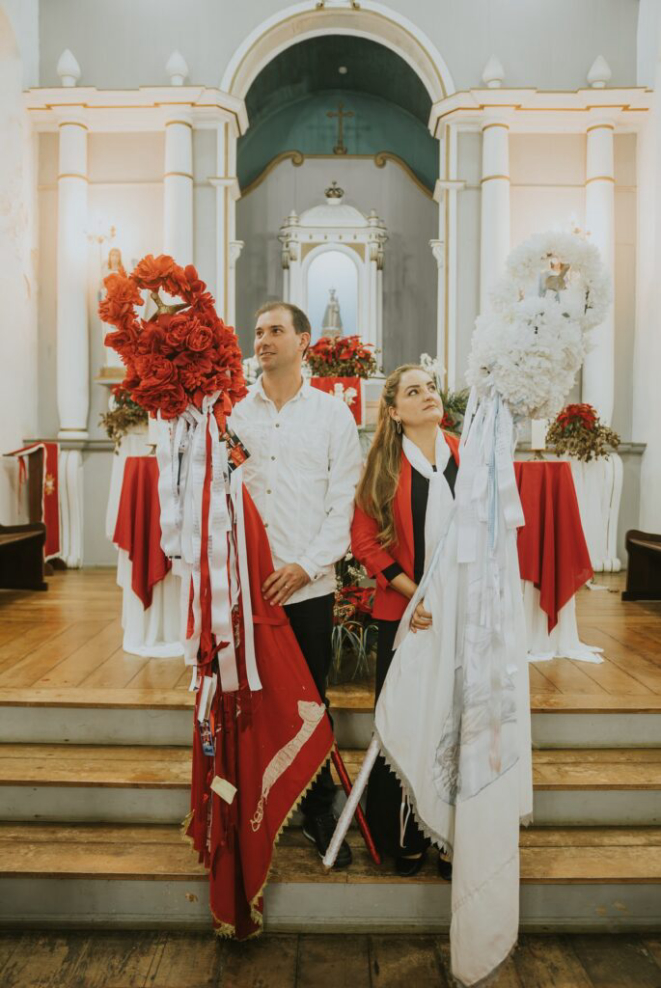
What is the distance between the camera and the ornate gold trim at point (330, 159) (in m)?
8.73

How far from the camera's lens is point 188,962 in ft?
7.05

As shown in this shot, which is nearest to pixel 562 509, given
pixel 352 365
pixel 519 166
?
pixel 352 365

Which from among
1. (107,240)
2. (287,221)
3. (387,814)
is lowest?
(387,814)

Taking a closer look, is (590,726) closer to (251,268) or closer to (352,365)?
(352,365)

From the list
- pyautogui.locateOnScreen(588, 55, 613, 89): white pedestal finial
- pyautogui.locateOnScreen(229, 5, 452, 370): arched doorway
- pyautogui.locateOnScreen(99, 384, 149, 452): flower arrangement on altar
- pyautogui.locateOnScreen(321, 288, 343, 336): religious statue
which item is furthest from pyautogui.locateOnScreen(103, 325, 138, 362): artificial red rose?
pyautogui.locateOnScreen(229, 5, 452, 370): arched doorway

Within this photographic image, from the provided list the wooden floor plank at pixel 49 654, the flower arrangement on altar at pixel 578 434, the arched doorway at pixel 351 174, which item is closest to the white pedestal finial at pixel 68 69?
the arched doorway at pixel 351 174

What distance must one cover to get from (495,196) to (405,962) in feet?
19.7

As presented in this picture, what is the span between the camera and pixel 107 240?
22.1ft

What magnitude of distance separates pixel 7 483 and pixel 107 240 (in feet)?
7.51

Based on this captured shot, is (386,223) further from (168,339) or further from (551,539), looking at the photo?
(168,339)

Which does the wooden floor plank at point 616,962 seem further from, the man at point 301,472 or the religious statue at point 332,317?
the religious statue at point 332,317

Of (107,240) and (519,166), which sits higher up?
(519,166)

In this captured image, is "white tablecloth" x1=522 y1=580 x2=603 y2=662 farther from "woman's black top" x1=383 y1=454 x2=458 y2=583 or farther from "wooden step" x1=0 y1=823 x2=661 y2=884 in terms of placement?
"woman's black top" x1=383 y1=454 x2=458 y2=583

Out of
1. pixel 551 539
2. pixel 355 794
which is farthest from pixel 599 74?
pixel 355 794
